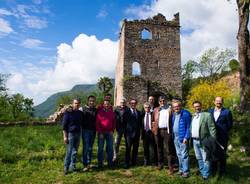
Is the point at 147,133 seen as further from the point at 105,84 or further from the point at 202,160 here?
the point at 105,84

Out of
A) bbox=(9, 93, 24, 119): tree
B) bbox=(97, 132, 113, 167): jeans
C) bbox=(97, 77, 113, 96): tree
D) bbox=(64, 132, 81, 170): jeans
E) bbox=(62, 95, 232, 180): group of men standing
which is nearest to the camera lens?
bbox=(62, 95, 232, 180): group of men standing

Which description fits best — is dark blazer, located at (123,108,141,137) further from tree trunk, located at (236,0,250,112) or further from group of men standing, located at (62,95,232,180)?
tree trunk, located at (236,0,250,112)

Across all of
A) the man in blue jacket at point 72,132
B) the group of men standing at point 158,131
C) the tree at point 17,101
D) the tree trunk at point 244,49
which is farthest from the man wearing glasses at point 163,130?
the tree at point 17,101

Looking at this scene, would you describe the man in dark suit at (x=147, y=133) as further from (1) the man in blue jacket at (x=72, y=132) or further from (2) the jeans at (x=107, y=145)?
(1) the man in blue jacket at (x=72, y=132)

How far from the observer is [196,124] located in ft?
26.7

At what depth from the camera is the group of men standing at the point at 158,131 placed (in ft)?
26.4

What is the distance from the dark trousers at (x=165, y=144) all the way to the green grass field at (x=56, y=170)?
1.05 ft

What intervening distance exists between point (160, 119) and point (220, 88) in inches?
913

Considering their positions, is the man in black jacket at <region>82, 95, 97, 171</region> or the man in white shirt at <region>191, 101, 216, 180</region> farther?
the man in black jacket at <region>82, 95, 97, 171</region>

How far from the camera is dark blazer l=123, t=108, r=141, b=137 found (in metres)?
9.34

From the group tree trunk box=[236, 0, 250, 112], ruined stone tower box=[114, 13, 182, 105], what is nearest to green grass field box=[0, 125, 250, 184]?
tree trunk box=[236, 0, 250, 112]

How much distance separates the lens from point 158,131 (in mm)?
9008

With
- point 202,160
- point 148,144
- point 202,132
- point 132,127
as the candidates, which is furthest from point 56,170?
point 202,132

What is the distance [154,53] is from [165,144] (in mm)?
23794
